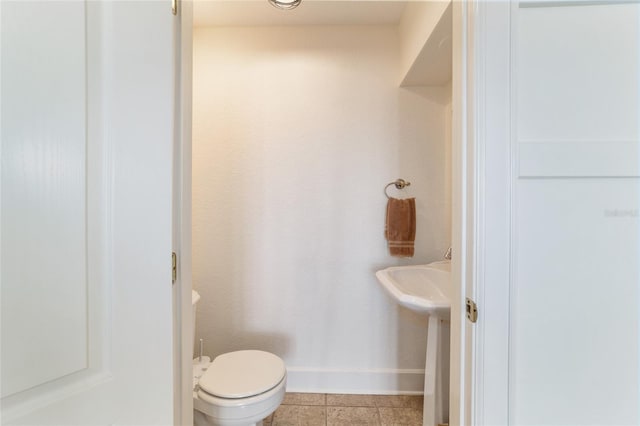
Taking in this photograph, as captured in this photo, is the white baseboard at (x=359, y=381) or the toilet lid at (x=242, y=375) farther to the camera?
the white baseboard at (x=359, y=381)

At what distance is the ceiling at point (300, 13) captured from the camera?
5.27 feet

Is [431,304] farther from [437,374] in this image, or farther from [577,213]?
[577,213]

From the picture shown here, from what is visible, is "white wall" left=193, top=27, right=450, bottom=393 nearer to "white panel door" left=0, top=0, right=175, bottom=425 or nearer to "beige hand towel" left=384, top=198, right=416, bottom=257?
"beige hand towel" left=384, top=198, right=416, bottom=257

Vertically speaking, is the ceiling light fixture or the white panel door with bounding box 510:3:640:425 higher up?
the ceiling light fixture

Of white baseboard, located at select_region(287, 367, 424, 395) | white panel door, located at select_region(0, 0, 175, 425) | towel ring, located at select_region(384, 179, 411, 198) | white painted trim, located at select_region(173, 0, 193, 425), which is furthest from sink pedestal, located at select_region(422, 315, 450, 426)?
white panel door, located at select_region(0, 0, 175, 425)

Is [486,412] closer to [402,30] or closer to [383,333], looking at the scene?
[383,333]

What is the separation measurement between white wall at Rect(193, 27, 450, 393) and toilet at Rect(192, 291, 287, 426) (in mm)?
508

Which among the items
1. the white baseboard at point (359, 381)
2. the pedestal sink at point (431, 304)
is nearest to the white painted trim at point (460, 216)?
the pedestal sink at point (431, 304)

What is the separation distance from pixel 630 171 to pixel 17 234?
1168mm

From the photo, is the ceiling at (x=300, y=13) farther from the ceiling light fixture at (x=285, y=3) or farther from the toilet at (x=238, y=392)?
the toilet at (x=238, y=392)

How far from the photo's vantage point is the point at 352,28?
1.79 metres

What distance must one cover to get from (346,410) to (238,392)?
2.65 feet

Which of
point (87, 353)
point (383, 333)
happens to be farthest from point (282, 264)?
point (87, 353)

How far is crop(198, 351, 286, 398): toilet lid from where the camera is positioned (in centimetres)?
117
